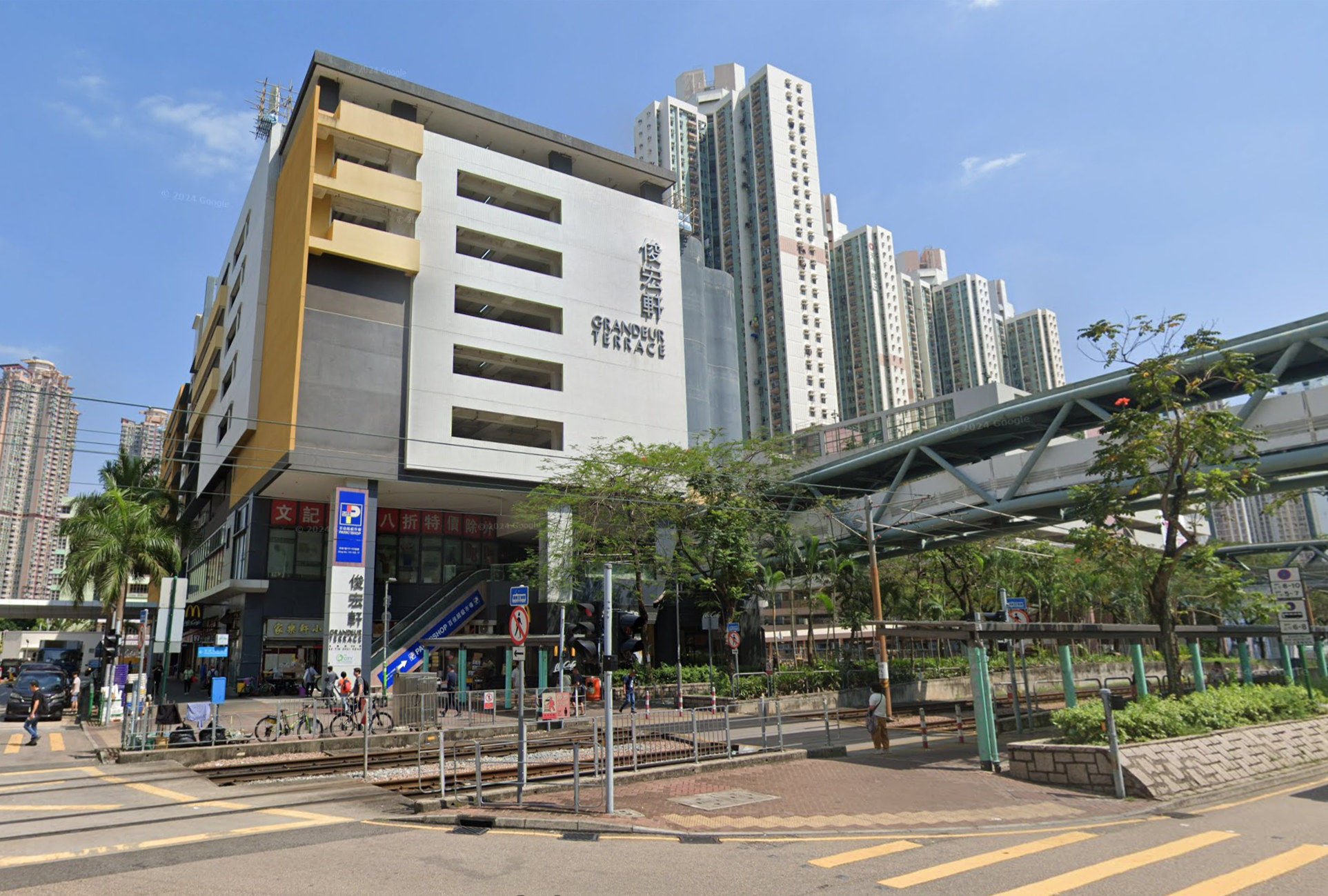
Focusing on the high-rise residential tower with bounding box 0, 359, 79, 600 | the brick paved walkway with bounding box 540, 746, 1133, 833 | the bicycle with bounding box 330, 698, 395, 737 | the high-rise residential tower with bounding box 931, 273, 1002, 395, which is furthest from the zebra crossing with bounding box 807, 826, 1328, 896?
the high-rise residential tower with bounding box 931, 273, 1002, 395

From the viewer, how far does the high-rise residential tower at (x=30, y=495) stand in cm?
10238

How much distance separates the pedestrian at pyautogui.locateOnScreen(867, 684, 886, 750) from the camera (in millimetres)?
20234

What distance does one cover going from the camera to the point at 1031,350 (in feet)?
540

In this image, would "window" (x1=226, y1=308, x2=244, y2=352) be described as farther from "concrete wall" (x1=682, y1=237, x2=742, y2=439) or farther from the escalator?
"concrete wall" (x1=682, y1=237, x2=742, y2=439)

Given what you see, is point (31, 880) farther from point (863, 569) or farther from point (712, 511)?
point (863, 569)

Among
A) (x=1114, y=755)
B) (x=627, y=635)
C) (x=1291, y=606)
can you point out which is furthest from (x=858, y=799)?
(x=1291, y=606)

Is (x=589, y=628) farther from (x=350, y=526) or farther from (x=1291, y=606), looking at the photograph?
Answer: (x=350, y=526)

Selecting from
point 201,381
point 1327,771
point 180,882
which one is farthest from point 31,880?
point 201,381

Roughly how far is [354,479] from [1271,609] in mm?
36879

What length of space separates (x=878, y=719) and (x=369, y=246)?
113ft

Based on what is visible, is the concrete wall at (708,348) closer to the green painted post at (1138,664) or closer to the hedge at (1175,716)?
the green painted post at (1138,664)

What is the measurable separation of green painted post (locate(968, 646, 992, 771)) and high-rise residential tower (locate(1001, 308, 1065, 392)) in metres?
158

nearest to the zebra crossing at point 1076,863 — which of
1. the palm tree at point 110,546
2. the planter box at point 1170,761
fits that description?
the planter box at point 1170,761

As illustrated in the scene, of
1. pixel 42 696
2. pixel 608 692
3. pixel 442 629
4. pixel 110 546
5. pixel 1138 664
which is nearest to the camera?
pixel 608 692
